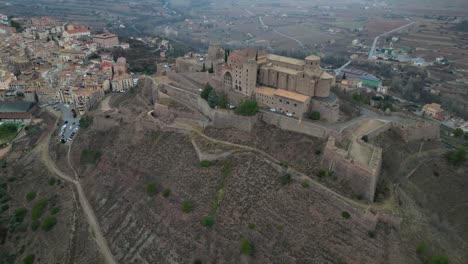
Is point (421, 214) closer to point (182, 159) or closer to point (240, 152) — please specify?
point (240, 152)

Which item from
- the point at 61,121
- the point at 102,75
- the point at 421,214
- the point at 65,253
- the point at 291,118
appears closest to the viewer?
the point at 421,214

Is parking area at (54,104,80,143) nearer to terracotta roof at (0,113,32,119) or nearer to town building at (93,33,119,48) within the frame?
terracotta roof at (0,113,32,119)

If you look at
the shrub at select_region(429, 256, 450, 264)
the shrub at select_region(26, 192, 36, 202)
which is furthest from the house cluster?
Result: the shrub at select_region(429, 256, 450, 264)

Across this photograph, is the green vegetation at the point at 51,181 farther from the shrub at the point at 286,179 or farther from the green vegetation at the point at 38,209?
the shrub at the point at 286,179

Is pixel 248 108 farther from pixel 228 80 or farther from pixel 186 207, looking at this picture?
pixel 186 207

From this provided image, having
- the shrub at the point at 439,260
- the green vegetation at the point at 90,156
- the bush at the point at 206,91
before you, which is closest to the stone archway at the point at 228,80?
the bush at the point at 206,91

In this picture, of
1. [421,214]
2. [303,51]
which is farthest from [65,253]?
[303,51]

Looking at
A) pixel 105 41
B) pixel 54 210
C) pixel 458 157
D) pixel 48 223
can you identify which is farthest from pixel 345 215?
pixel 105 41
